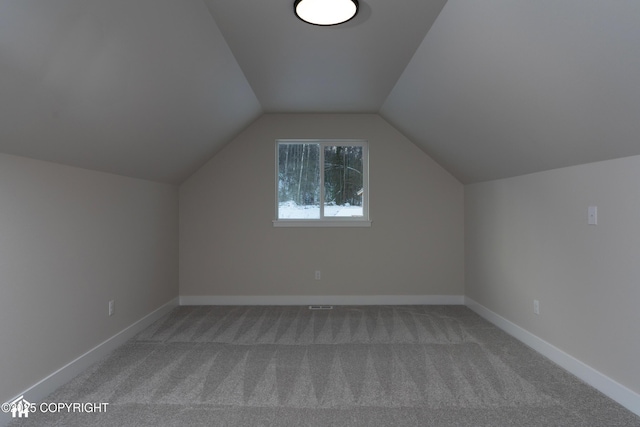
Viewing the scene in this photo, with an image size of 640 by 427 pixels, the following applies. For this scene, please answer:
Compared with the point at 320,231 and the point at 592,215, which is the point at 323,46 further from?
the point at 320,231

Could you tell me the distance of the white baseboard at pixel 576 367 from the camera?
218 centimetres

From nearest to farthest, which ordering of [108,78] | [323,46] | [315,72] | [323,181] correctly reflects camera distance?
1. [108,78]
2. [323,46]
3. [315,72]
4. [323,181]

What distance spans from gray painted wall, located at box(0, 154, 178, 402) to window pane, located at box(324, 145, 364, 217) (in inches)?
85.9

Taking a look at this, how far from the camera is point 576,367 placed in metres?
2.62

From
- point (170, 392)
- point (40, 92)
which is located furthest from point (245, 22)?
point (170, 392)

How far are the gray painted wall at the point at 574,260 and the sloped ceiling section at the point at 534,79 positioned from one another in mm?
192

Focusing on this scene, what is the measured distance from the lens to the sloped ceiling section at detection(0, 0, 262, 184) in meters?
1.61

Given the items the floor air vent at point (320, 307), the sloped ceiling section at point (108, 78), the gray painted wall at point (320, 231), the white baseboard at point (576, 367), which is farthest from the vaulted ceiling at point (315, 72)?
the floor air vent at point (320, 307)

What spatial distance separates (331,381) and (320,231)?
2365 mm

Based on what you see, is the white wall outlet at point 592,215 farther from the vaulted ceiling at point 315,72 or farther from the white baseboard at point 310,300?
the white baseboard at point 310,300

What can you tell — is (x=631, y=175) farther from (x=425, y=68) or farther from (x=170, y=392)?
(x=170, y=392)

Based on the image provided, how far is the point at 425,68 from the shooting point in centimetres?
289

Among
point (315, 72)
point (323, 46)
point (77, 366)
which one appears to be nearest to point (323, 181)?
point (315, 72)
